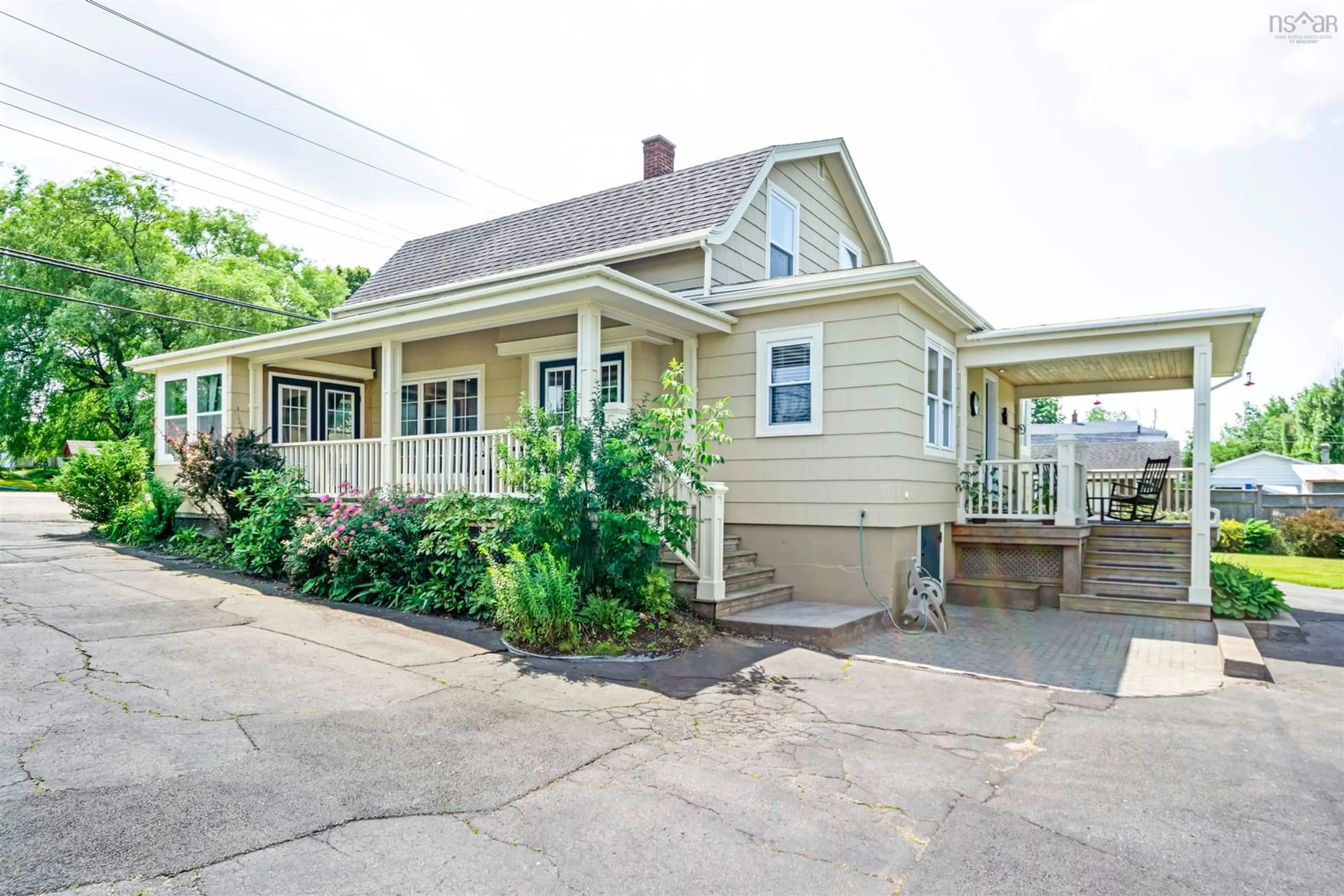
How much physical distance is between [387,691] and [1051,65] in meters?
10.5

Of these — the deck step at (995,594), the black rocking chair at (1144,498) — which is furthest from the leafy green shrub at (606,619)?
the black rocking chair at (1144,498)

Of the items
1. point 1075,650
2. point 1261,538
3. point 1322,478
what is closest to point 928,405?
point 1075,650

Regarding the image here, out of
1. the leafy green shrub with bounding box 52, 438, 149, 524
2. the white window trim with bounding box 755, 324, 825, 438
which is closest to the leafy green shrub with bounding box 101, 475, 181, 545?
the leafy green shrub with bounding box 52, 438, 149, 524

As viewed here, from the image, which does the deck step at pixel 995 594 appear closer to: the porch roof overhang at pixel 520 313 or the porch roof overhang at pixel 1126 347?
the porch roof overhang at pixel 1126 347

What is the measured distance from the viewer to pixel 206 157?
53.5 ft

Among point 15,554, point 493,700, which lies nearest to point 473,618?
point 493,700

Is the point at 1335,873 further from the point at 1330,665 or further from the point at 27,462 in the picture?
the point at 27,462

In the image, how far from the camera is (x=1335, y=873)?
3.21 m

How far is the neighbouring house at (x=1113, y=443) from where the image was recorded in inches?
1059

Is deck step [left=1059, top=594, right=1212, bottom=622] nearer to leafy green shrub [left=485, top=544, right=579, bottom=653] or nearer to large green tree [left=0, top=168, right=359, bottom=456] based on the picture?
leafy green shrub [left=485, top=544, right=579, bottom=653]

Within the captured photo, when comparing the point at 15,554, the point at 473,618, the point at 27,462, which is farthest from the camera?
the point at 27,462

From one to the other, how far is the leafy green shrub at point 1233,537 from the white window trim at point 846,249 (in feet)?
45.4

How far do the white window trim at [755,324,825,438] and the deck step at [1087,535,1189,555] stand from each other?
4682 millimetres

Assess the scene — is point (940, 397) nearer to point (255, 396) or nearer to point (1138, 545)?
point (1138, 545)
